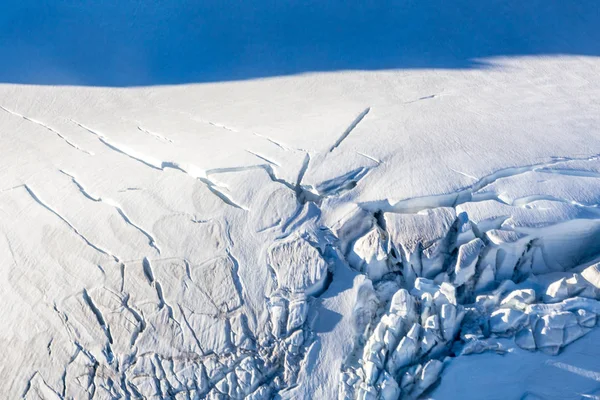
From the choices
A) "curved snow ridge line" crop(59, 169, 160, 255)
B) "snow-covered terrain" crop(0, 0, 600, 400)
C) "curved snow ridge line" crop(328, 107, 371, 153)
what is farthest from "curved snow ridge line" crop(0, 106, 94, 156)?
"curved snow ridge line" crop(328, 107, 371, 153)

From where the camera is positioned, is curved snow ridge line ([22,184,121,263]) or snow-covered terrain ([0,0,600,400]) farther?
curved snow ridge line ([22,184,121,263])

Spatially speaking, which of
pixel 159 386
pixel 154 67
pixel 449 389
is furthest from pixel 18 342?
pixel 154 67

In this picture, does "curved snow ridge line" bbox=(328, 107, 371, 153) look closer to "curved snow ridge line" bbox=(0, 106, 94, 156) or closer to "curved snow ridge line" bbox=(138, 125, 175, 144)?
"curved snow ridge line" bbox=(138, 125, 175, 144)

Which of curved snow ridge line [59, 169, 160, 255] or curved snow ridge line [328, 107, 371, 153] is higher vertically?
curved snow ridge line [328, 107, 371, 153]

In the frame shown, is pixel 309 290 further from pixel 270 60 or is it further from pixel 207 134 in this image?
pixel 270 60

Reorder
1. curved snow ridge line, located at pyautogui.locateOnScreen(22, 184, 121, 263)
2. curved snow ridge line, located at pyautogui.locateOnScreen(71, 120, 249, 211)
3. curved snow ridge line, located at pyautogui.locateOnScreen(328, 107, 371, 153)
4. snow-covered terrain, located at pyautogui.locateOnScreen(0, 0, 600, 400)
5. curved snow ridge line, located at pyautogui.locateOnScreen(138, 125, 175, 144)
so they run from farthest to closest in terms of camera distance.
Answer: curved snow ridge line, located at pyautogui.locateOnScreen(138, 125, 175, 144) < curved snow ridge line, located at pyautogui.locateOnScreen(328, 107, 371, 153) < curved snow ridge line, located at pyautogui.locateOnScreen(71, 120, 249, 211) < curved snow ridge line, located at pyautogui.locateOnScreen(22, 184, 121, 263) < snow-covered terrain, located at pyautogui.locateOnScreen(0, 0, 600, 400)

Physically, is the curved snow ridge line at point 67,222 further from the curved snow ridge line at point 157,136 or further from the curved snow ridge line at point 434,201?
the curved snow ridge line at point 434,201

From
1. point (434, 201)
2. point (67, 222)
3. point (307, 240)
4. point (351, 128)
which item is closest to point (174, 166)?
point (67, 222)
